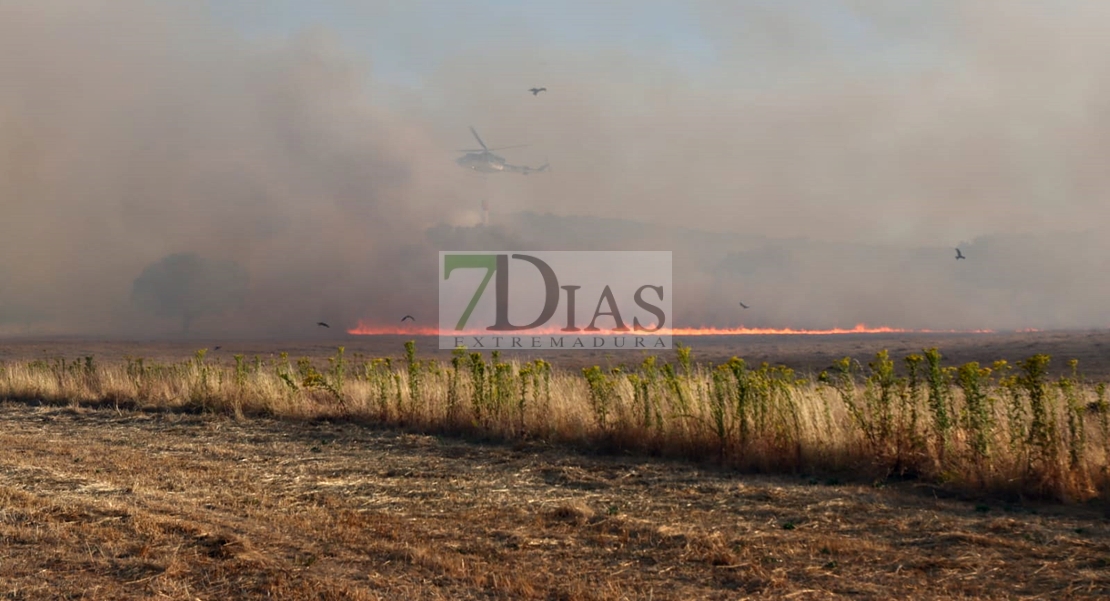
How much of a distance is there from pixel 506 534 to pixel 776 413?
5.60 metres

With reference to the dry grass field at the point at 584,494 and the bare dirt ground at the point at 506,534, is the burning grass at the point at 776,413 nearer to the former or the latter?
the dry grass field at the point at 584,494

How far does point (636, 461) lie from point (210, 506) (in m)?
5.92

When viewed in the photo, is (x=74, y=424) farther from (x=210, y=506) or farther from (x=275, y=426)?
(x=210, y=506)

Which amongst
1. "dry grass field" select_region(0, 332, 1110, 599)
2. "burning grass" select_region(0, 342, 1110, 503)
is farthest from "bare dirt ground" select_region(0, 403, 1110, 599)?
"burning grass" select_region(0, 342, 1110, 503)

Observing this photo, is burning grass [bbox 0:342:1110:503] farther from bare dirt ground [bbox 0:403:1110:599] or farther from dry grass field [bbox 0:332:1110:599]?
bare dirt ground [bbox 0:403:1110:599]

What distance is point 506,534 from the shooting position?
802 centimetres

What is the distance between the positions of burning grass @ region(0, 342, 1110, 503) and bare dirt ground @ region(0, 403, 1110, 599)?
2.17 feet

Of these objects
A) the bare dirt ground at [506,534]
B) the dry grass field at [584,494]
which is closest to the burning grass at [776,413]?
the dry grass field at [584,494]

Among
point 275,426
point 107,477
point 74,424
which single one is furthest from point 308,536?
point 74,424

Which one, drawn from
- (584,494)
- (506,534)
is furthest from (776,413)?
(506,534)

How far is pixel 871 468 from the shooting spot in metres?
10.7

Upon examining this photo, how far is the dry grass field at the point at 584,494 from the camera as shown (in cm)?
656

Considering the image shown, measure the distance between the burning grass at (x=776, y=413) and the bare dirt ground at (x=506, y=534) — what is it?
0.66m

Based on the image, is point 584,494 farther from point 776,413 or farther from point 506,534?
point 776,413
